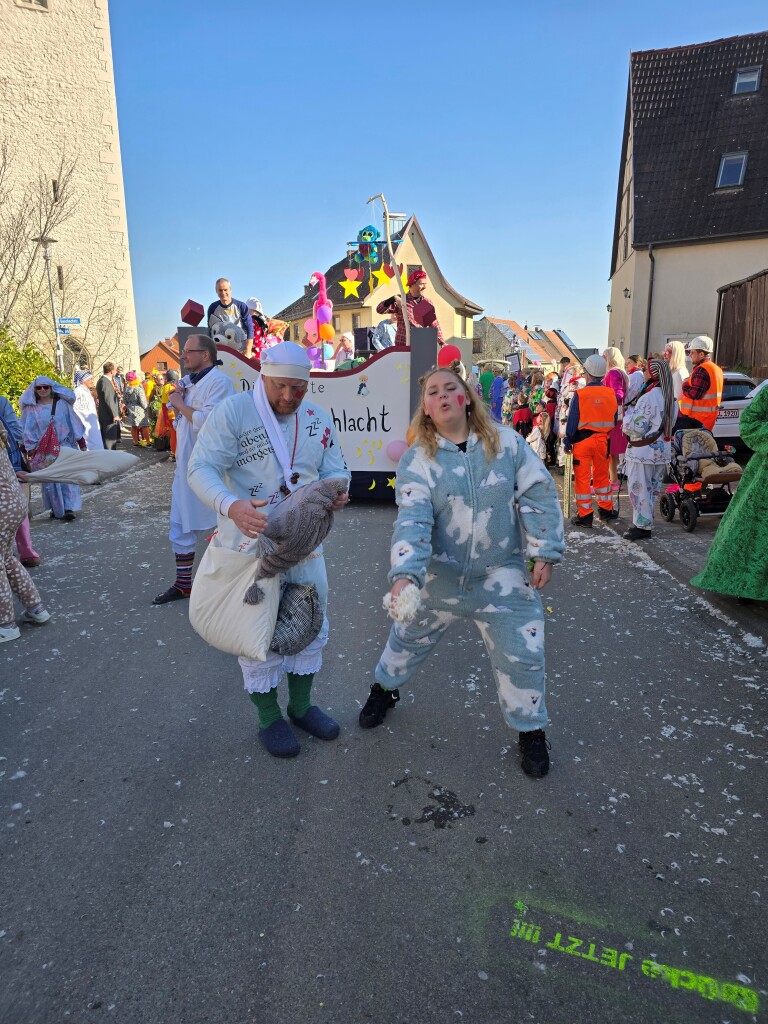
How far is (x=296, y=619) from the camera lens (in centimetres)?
288

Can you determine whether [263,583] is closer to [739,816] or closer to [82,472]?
[739,816]

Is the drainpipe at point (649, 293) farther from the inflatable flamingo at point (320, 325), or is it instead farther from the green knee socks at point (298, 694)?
the green knee socks at point (298, 694)

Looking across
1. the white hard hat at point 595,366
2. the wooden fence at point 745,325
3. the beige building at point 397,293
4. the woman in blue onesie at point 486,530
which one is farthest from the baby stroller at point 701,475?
the beige building at point 397,293

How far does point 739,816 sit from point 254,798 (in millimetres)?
1930

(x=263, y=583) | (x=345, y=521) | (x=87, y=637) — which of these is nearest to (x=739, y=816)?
(x=263, y=583)

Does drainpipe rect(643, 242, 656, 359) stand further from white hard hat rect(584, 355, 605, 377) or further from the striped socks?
the striped socks

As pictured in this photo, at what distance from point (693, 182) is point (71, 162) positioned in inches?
807

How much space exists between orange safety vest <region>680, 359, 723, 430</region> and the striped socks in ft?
18.1

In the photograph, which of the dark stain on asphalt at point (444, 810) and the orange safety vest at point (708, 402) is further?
the orange safety vest at point (708, 402)

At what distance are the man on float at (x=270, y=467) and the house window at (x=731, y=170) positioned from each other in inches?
922

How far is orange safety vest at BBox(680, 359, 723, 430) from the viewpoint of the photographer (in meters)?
7.06

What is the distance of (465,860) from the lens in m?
2.36

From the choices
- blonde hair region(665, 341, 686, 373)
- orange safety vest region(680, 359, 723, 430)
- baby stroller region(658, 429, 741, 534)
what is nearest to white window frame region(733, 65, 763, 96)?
blonde hair region(665, 341, 686, 373)

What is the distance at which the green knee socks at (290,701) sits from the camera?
3.07m
